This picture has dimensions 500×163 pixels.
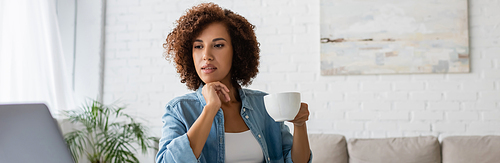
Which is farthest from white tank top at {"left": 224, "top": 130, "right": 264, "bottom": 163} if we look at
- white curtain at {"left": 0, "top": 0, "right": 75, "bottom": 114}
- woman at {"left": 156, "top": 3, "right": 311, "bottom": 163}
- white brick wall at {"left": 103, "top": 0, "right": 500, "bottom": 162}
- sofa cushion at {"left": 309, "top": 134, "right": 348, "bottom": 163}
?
white curtain at {"left": 0, "top": 0, "right": 75, "bottom": 114}

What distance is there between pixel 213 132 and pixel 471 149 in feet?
6.04

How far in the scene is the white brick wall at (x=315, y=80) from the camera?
250 centimetres

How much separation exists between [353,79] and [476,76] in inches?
31.5

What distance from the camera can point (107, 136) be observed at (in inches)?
110

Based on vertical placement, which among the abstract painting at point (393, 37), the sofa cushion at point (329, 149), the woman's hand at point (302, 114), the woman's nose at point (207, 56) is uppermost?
the abstract painting at point (393, 37)

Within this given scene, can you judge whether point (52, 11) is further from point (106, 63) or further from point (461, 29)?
point (461, 29)

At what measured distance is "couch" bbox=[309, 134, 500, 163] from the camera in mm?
2197

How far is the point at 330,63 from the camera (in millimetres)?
2676

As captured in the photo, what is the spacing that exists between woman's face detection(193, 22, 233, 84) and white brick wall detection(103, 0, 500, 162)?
164 centimetres

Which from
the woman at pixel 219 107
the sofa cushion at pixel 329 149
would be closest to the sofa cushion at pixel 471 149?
the sofa cushion at pixel 329 149

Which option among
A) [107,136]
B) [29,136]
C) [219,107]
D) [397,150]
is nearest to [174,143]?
[219,107]

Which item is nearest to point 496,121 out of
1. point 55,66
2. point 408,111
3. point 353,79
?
point 408,111

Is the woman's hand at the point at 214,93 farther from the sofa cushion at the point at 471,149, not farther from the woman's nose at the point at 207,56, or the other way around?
the sofa cushion at the point at 471,149

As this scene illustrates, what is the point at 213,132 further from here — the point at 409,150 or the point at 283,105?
the point at 409,150
